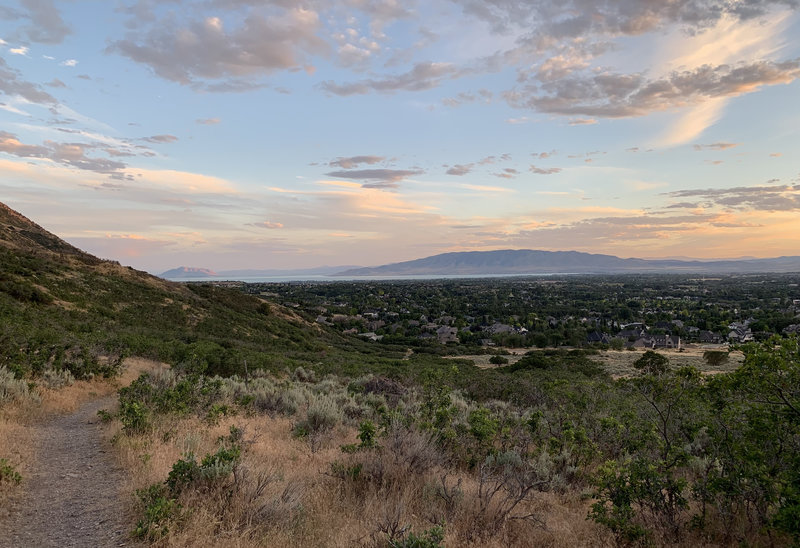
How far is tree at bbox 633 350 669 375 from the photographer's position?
721cm

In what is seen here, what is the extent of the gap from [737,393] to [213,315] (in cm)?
4152

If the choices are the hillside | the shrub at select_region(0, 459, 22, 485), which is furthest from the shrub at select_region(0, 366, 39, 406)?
the shrub at select_region(0, 459, 22, 485)

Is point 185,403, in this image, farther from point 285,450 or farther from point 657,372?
point 657,372

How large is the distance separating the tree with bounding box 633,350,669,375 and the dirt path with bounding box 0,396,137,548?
24.6 ft

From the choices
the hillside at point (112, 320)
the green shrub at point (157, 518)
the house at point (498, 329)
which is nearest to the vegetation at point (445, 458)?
the green shrub at point (157, 518)

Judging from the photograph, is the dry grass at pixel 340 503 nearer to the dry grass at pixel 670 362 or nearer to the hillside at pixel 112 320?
the hillside at pixel 112 320

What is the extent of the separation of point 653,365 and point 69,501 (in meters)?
9.68

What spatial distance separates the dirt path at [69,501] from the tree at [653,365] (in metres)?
7.48

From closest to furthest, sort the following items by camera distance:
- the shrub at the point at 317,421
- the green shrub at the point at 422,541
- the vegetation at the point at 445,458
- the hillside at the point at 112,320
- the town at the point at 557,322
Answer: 1. the green shrub at the point at 422,541
2. the vegetation at the point at 445,458
3. the shrub at the point at 317,421
4. the hillside at the point at 112,320
5. the town at the point at 557,322

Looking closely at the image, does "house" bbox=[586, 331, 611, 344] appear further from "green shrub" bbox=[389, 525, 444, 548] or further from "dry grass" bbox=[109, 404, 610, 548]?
"green shrub" bbox=[389, 525, 444, 548]

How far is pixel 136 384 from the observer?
9.81 meters

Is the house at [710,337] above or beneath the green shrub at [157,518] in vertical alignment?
beneath

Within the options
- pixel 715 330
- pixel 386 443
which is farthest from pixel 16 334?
pixel 715 330

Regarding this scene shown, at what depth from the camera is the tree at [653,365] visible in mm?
7209
